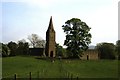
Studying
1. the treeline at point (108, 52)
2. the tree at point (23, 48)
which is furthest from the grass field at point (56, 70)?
the tree at point (23, 48)

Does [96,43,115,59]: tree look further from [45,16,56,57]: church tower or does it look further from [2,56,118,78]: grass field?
[2,56,118,78]: grass field

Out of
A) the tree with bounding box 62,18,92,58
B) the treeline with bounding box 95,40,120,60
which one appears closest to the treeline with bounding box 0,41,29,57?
the treeline with bounding box 95,40,120,60

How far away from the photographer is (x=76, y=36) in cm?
7538

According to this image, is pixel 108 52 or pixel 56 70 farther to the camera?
pixel 108 52

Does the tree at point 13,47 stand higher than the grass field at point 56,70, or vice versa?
the tree at point 13,47

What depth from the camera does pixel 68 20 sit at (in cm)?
7794

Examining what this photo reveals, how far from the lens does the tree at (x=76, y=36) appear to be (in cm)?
7494

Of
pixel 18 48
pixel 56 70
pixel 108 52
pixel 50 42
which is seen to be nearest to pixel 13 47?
pixel 18 48

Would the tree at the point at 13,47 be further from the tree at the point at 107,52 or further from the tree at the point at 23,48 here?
the tree at the point at 107,52

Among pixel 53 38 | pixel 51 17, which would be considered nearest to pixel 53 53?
pixel 53 38

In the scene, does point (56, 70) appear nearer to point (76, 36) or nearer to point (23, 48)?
point (76, 36)

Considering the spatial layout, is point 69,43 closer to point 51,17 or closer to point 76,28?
point 76,28

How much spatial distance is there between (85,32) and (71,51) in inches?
248

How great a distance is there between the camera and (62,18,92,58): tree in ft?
246
